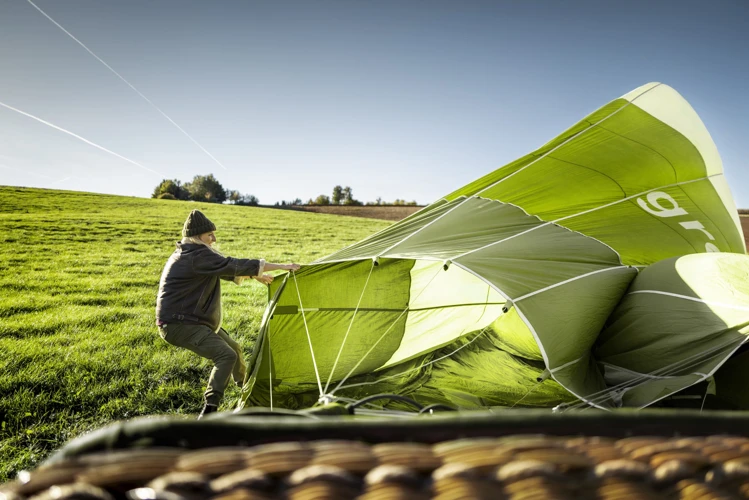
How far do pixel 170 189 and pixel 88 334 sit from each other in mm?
45934

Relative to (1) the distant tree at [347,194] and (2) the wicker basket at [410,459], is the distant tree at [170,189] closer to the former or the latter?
(1) the distant tree at [347,194]

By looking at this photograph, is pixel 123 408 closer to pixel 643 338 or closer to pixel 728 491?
pixel 643 338

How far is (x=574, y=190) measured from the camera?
4.41 metres

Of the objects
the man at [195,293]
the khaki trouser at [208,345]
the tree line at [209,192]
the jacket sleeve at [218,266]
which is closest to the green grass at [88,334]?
the khaki trouser at [208,345]

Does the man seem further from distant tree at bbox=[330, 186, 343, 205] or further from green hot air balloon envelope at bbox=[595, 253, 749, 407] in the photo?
distant tree at bbox=[330, 186, 343, 205]

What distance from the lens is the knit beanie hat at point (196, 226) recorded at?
4102 millimetres

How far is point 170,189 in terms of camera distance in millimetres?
48125

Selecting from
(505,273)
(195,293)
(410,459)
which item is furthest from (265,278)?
(410,459)

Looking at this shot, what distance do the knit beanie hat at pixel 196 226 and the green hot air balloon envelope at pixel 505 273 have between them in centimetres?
80

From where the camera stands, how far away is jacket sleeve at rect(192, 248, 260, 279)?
398cm

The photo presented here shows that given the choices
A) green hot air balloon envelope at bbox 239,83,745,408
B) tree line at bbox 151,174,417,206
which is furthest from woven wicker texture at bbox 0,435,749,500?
tree line at bbox 151,174,417,206

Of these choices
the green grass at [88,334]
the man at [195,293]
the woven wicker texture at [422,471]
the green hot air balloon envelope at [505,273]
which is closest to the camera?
the woven wicker texture at [422,471]

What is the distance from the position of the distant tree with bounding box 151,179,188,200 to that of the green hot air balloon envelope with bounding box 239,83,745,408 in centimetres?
4636

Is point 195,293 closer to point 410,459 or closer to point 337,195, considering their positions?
point 410,459
